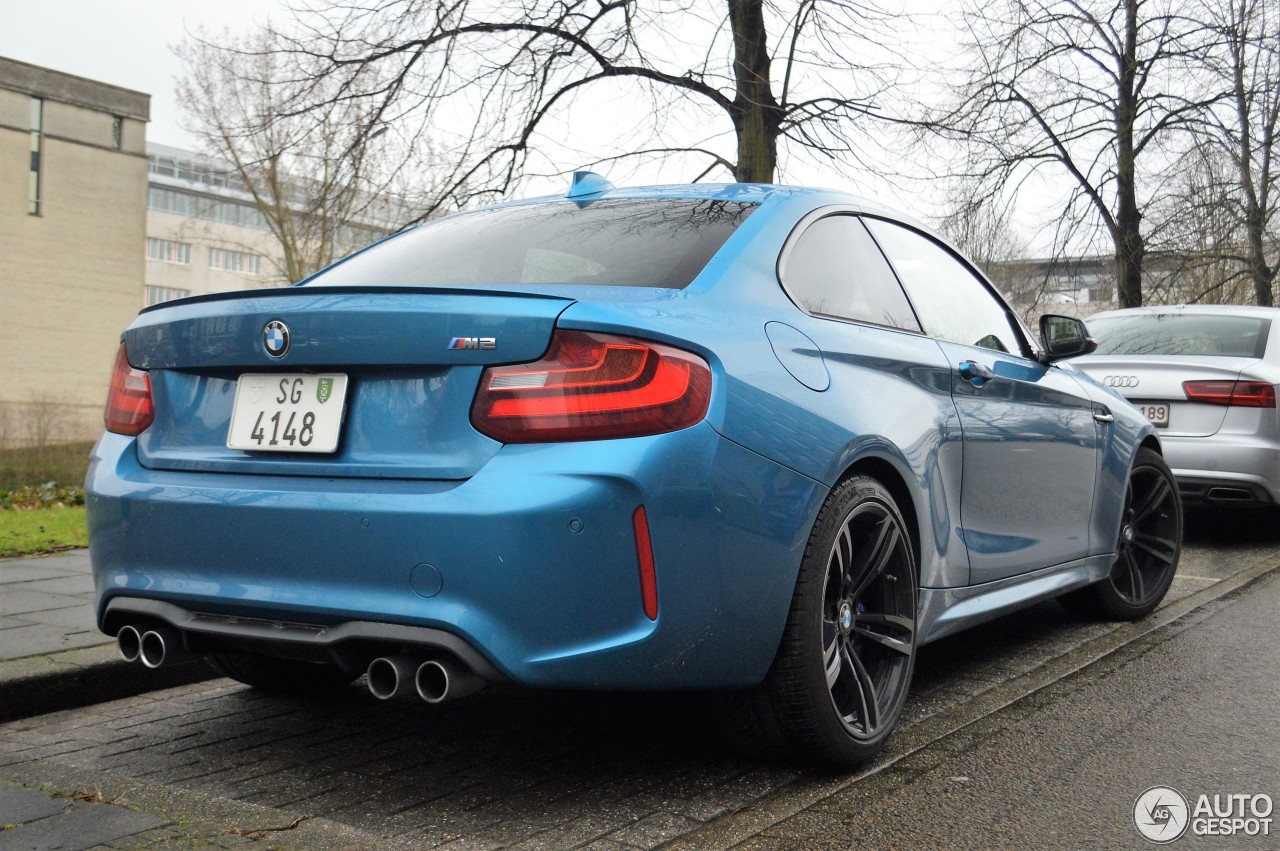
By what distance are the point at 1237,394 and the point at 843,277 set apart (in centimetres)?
489

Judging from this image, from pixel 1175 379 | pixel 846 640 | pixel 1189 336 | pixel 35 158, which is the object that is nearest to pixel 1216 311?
pixel 1189 336

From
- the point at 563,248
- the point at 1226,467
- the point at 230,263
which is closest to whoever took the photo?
the point at 563,248

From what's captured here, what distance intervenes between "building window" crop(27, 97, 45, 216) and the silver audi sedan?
59.2 meters

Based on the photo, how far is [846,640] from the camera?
3287mm

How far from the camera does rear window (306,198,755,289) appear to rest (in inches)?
125

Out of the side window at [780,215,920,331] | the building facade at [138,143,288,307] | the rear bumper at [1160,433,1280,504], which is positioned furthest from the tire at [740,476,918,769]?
the building facade at [138,143,288,307]

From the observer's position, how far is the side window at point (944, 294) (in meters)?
4.02

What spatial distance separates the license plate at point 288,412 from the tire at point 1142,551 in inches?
140

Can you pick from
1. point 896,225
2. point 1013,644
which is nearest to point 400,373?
point 896,225

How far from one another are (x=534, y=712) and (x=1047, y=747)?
1478 millimetres

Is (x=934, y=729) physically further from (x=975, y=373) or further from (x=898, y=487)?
(x=975, y=373)

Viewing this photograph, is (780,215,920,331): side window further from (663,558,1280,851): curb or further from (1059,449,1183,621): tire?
(1059,449,1183,621): tire

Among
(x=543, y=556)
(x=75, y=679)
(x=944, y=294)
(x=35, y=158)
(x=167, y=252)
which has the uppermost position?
(x=35, y=158)

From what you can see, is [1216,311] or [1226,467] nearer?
[1226,467]
